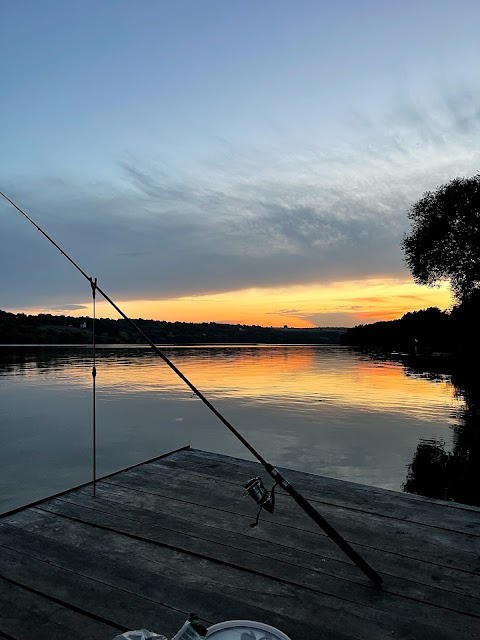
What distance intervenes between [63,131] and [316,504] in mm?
12295

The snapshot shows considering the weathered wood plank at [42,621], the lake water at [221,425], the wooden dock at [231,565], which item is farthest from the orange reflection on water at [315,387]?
the weathered wood plank at [42,621]

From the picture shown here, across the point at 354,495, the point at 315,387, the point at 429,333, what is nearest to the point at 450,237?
the point at 315,387

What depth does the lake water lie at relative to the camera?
805 centimetres

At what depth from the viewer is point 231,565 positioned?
10.7 feet

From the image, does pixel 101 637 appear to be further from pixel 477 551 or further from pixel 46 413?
pixel 46 413

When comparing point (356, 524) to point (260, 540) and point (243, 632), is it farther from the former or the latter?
point (243, 632)

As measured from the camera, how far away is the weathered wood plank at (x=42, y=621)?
2.50 meters

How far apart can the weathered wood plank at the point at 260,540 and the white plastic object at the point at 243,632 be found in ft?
3.47

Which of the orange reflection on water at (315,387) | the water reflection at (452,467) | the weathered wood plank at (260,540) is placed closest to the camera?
the weathered wood plank at (260,540)

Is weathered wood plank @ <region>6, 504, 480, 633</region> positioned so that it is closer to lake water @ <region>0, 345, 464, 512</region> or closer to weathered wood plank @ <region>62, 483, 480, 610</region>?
weathered wood plank @ <region>62, 483, 480, 610</region>

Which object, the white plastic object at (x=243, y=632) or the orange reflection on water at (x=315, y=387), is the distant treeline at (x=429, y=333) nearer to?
the orange reflection on water at (x=315, y=387)

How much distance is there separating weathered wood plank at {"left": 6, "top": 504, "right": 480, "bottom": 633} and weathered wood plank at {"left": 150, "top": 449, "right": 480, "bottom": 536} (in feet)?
4.08

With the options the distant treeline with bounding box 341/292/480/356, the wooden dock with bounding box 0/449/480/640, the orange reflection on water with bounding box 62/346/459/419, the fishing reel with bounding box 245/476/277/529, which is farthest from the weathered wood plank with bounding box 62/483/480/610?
the distant treeline with bounding box 341/292/480/356

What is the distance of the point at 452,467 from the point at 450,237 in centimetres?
2760
